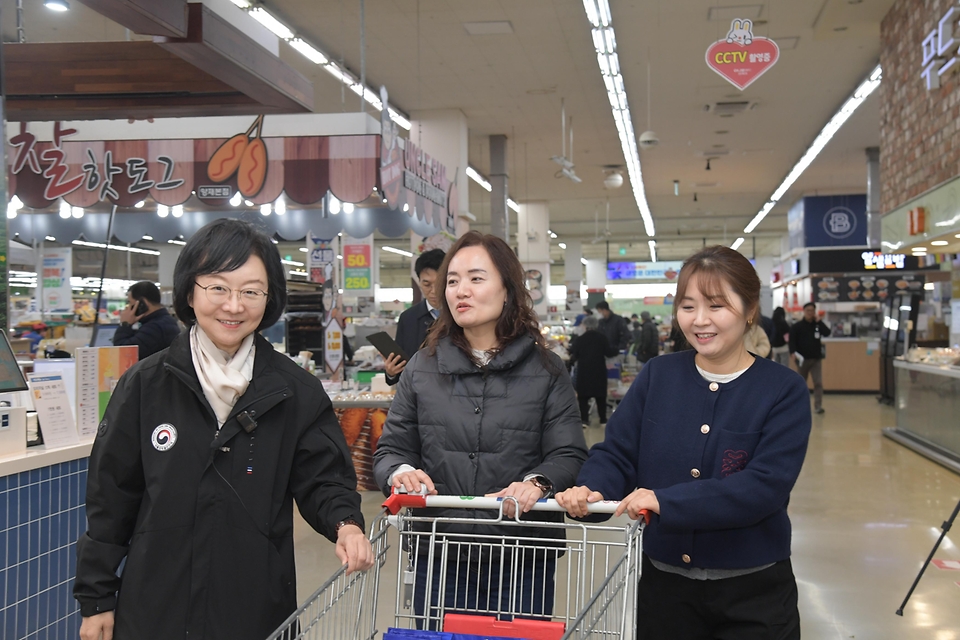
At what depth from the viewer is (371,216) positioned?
9109 mm

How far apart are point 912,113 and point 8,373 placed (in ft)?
26.4

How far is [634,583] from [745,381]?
0.54 metres

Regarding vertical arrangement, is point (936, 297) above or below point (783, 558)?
above

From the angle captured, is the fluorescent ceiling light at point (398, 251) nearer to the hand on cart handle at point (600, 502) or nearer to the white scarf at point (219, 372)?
the white scarf at point (219, 372)

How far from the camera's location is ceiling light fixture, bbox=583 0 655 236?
9078mm

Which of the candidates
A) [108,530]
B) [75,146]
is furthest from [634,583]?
[75,146]

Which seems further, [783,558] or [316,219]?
[316,219]

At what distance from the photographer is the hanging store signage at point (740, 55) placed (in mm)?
6246

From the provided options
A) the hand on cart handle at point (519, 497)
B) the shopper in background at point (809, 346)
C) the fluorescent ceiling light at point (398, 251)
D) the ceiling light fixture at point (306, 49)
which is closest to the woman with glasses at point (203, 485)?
the hand on cart handle at point (519, 497)

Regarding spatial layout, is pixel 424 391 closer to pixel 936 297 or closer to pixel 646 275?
pixel 936 297

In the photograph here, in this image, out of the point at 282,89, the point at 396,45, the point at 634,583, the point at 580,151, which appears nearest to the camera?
the point at 634,583

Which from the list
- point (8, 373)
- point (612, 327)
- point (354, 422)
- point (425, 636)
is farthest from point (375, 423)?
point (612, 327)

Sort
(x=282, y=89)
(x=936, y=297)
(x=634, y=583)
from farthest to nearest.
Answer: (x=936, y=297), (x=282, y=89), (x=634, y=583)

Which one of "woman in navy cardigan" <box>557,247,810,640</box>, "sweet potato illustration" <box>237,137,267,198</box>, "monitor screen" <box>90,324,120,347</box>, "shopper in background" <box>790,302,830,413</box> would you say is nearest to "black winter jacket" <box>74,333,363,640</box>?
"woman in navy cardigan" <box>557,247,810,640</box>
